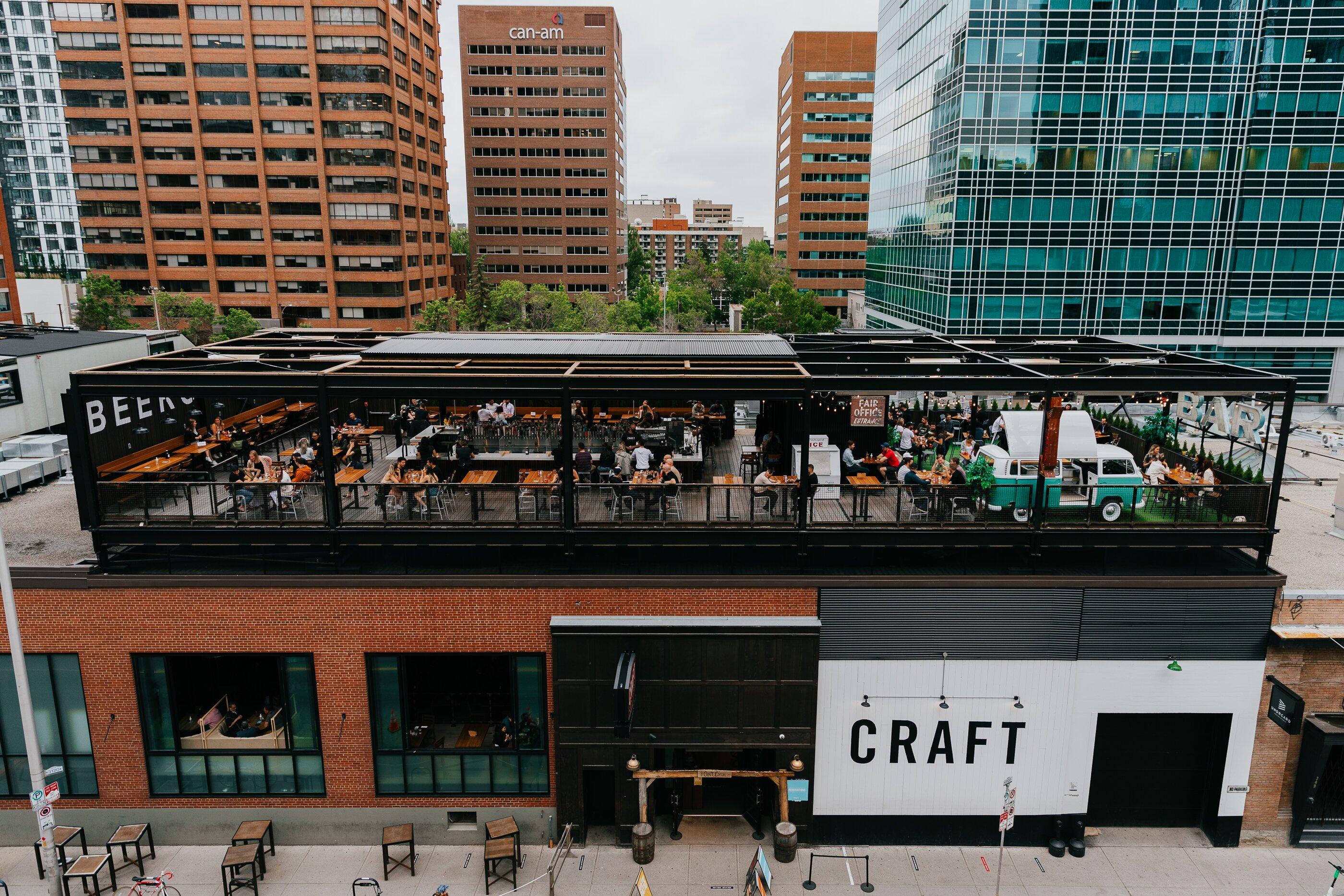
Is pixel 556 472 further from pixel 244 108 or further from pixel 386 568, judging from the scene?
pixel 244 108

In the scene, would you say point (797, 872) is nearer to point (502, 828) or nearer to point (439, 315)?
point (502, 828)

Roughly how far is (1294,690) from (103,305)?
86865 millimetres

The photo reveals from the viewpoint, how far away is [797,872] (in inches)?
594

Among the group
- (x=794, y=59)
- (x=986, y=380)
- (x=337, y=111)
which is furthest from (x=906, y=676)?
(x=794, y=59)

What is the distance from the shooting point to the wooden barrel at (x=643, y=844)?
49.6 feet

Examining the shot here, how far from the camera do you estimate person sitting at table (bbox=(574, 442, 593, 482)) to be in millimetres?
17797

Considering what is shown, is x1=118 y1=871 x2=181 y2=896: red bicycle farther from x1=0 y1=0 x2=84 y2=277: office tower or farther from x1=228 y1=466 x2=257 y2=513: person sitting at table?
x1=0 y1=0 x2=84 y2=277: office tower

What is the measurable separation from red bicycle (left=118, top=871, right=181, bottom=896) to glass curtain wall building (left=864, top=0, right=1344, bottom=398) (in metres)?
51.7

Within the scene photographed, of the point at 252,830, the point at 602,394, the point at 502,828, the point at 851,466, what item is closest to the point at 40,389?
the point at 252,830

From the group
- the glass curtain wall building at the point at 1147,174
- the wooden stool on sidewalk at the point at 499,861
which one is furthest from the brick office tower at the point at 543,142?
the wooden stool on sidewalk at the point at 499,861

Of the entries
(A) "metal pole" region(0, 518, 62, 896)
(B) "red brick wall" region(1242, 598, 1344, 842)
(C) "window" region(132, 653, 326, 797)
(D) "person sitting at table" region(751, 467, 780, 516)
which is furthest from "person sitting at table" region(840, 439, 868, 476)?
(A) "metal pole" region(0, 518, 62, 896)

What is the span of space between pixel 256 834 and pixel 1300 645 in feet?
69.7

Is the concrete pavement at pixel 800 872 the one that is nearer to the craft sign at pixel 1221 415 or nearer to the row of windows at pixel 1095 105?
the craft sign at pixel 1221 415

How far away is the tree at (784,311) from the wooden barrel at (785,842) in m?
63.7
